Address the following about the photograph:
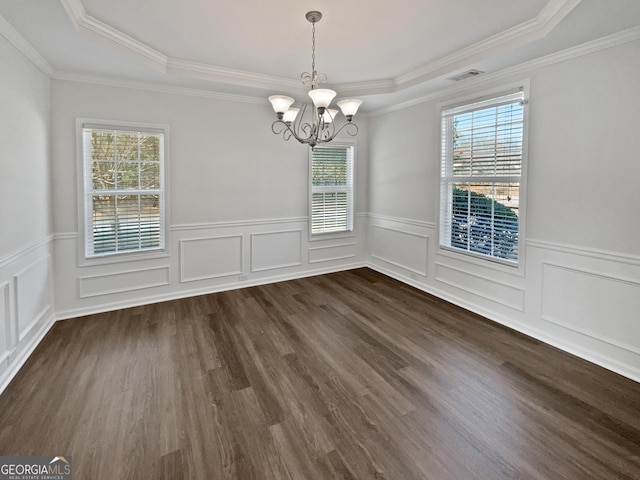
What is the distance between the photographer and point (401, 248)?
507cm

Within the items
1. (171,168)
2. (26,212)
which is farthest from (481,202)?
(26,212)

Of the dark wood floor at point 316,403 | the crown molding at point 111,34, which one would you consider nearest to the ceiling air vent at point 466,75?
the dark wood floor at point 316,403

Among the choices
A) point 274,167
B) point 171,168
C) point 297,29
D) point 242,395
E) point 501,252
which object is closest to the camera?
point 242,395

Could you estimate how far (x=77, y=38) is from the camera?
106 inches

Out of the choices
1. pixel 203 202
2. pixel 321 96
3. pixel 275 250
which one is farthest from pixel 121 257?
pixel 321 96

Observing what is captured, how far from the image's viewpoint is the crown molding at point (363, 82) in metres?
2.49

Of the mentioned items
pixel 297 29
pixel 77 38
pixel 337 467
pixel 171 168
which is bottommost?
pixel 337 467

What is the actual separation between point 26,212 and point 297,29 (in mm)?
2781

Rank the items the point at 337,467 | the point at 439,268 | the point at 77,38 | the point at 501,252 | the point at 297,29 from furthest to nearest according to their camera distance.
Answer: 1. the point at 439,268
2. the point at 501,252
3. the point at 297,29
4. the point at 77,38
5. the point at 337,467

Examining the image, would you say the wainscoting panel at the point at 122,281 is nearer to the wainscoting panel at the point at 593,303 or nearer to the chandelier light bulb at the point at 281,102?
the chandelier light bulb at the point at 281,102

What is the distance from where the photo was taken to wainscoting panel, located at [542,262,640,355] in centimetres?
264

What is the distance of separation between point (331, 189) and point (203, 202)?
201 cm

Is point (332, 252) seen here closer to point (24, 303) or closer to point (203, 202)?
point (203, 202)

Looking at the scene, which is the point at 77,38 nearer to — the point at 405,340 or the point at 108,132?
the point at 108,132
